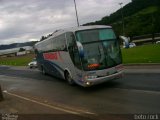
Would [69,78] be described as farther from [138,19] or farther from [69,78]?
[138,19]

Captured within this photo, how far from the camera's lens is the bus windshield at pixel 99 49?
51.7 ft

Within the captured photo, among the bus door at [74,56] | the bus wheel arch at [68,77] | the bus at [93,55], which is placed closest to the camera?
the bus at [93,55]

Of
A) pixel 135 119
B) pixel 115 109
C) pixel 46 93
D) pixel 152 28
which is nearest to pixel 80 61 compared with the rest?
pixel 46 93

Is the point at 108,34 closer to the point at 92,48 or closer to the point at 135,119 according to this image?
the point at 92,48

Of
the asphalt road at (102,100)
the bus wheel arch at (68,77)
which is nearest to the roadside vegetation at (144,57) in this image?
the bus wheel arch at (68,77)

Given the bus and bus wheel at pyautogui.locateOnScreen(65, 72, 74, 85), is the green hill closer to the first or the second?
bus wheel at pyautogui.locateOnScreen(65, 72, 74, 85)

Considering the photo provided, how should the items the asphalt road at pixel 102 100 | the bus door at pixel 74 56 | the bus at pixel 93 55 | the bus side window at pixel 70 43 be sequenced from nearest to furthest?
the asphalt road at pixel 102 100
the bus at pixel 93 55
the bus door at pixel 74 56
the bus side window at pixel 70 43

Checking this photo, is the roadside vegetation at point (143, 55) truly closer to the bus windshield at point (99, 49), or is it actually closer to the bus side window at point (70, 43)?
the bus windshield at point (99, 49)

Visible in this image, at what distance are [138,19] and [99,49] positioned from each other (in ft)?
352

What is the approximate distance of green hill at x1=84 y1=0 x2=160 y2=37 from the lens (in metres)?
101

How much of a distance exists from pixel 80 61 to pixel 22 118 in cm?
546

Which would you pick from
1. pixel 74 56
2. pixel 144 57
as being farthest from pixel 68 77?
pixel 144 57

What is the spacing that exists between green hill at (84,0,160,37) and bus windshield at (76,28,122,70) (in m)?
77.2

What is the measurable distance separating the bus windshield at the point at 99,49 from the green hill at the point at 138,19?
77205 millimetres
